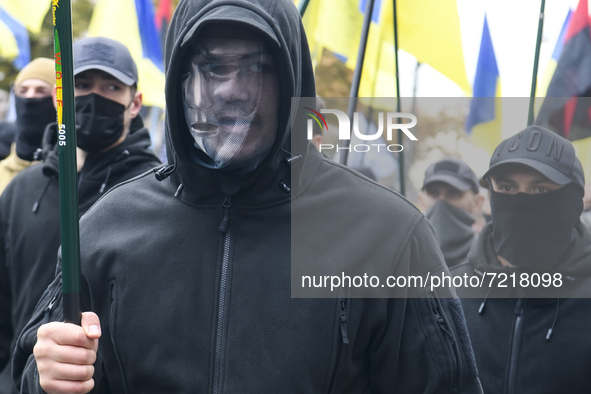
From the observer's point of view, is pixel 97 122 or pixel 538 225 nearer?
pixel 538 225

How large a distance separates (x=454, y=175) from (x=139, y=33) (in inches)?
171

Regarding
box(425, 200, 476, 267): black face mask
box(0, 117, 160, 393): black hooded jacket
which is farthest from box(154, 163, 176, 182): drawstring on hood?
box(425, 200, 476, 267): black face mask

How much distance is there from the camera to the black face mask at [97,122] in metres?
3.70

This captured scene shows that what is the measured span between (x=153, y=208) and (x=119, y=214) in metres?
0.11

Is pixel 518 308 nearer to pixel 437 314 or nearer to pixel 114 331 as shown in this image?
pixel 437 314

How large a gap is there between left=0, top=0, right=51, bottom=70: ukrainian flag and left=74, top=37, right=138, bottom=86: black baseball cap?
13.5 ft

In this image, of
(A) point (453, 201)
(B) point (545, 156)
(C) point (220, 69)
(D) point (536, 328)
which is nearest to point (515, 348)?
(D) point (536, 328)

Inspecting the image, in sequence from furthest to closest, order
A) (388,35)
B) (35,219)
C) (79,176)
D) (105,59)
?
1. (388,35)
2. (105,59)
3. (79,176)
4. (35,219)

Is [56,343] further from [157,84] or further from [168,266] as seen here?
[157,84]

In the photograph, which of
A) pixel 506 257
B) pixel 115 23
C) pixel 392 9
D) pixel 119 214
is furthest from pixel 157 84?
pixel 119 214

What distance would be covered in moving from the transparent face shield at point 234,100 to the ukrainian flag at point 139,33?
18.4ft

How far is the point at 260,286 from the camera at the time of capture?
6.16ft

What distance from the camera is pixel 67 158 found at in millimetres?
1699

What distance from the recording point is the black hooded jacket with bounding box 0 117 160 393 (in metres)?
3.48
